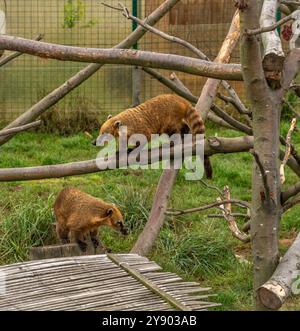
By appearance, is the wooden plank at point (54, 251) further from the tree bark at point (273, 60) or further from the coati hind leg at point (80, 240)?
the tree bark at point (273, 60)

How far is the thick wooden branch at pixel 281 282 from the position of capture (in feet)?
9.82

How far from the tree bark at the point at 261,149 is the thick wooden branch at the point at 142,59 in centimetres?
15

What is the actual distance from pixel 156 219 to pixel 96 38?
7.59 m

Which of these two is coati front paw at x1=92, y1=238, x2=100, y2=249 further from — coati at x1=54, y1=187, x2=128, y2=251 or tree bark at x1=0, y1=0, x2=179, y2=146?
tree bark at x1=0, y1=0, x2=179, y2=146

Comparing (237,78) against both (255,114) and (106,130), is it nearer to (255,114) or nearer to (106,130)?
(255,114)

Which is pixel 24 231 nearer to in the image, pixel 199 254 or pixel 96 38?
pixel 199 254

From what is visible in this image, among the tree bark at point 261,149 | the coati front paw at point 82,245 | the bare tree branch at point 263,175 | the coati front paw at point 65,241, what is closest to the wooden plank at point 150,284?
the tree bark at point 261,149

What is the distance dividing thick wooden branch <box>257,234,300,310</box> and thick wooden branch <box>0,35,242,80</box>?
28.2 inches

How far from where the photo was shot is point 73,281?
3.94 metres

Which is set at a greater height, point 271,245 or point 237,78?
point 237,78

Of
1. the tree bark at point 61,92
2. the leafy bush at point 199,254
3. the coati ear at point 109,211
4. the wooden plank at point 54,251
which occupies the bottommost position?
the leafy bush at point 199,254

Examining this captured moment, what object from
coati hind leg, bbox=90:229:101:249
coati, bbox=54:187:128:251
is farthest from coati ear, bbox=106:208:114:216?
coati hind leg, bbox=90:229:101:249
